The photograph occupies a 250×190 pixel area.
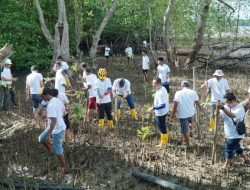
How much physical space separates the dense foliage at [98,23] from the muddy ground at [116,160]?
9.44 metres

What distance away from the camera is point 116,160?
26.7 ft

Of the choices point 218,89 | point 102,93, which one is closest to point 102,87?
point 102,93

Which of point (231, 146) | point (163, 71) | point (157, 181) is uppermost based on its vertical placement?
point (163, 71)

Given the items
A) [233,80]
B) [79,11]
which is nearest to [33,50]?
[79,11]

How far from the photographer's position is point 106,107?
33.1 ft

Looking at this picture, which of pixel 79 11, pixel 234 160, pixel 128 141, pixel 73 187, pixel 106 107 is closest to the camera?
A: pixel 73 187

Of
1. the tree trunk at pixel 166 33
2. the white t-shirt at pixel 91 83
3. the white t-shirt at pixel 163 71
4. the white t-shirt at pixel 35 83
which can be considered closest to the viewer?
the white t-shirt at pixel 91 83

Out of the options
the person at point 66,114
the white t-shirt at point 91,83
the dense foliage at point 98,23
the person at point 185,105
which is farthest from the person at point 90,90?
the dense foliage at point 98,23

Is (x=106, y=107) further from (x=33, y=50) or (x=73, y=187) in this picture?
(x=33, y=50)

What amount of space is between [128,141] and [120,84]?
1948 millimetres

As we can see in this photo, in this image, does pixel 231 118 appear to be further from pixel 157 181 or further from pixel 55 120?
pixel 55 120

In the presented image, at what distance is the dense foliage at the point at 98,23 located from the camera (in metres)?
19.7

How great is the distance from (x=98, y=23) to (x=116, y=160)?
71.4 ft

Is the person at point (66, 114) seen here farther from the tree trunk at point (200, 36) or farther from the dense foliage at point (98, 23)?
the tree trunk at point (200, 36)
